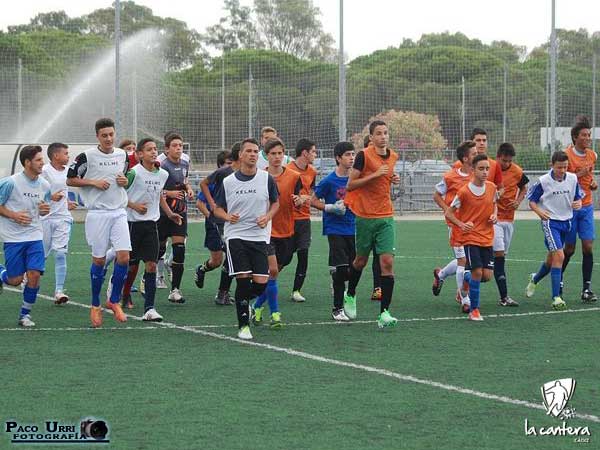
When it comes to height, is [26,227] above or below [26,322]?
above

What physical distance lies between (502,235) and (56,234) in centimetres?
538

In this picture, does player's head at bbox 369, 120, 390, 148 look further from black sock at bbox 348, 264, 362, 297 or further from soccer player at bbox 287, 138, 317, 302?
black sock at bbox 348, 264, 362, 297

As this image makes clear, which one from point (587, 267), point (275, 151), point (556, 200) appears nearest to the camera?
point (275, 151)

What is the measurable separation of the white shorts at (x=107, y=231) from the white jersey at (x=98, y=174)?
90mm

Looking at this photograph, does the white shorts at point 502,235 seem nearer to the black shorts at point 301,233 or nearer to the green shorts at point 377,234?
the black shorts at point 301,233

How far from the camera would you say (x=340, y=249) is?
1211 centimetres

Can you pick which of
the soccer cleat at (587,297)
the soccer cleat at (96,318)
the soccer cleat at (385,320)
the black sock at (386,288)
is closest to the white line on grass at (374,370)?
the soccer cleat at (96,318)

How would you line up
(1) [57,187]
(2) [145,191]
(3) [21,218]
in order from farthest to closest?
(1) [57,187], (2) [145,191], (3) [21,218]

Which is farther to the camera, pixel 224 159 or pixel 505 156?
pixel 224 159

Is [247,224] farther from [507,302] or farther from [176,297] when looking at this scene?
[507,302]

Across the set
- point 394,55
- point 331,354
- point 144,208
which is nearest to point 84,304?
point 144,208

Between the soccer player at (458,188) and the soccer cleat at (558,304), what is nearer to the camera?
the soccer cleat at (558,304)

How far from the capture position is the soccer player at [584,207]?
527 inches

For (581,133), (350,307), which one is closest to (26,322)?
(350,307)
